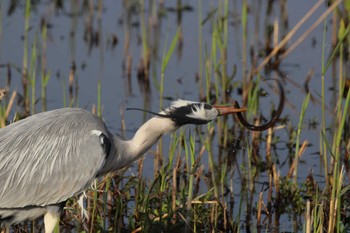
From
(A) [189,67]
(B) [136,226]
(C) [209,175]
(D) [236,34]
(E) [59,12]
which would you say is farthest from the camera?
(E) [59,12]

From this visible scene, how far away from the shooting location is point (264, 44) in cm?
962

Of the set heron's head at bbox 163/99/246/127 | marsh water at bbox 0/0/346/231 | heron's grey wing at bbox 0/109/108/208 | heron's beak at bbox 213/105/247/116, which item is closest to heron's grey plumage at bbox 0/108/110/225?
heron's grey wing at bbox 0/109/108/208

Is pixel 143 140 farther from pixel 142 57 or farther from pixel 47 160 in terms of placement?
pixel 142 57

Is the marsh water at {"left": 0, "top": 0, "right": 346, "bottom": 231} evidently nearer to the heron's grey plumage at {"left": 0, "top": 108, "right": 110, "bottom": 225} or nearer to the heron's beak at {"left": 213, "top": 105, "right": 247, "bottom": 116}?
the heron's beak at {"left": 213, "top": 105, "right": 247, "bottom": 116}

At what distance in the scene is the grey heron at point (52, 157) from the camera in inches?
196

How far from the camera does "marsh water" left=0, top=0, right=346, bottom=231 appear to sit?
7.90m

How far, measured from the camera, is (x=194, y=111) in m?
Result: 5.08

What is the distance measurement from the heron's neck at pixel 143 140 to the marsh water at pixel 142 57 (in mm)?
1549

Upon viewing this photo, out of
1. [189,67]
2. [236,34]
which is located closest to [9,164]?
[189,67]

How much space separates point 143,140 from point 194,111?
1.06 ft

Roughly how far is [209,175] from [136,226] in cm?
127

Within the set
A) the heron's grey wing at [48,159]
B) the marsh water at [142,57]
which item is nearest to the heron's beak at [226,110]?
the heron's grey wing at [48,159]

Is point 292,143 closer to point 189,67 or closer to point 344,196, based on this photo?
point 344,196

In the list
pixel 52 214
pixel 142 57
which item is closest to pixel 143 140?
pixel 52 214
